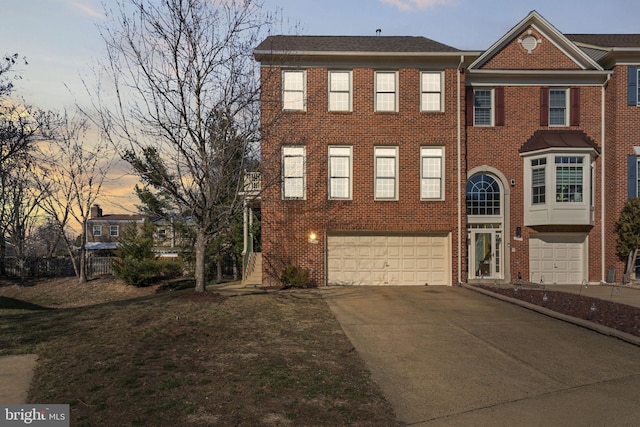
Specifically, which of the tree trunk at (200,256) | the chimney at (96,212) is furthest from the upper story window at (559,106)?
the chimney at (96,212)

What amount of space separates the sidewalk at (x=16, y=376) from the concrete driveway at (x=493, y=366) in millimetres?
4797

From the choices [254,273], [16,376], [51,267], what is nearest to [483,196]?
[254,273]

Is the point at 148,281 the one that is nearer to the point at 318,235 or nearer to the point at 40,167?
the point at 40,167

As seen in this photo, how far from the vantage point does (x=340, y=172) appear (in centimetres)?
1739

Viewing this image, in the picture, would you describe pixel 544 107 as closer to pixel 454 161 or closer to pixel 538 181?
pixel 538 181

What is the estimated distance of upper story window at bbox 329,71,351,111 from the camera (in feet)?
56.9

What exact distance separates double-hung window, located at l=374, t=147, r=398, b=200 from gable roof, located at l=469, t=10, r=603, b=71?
4.94 metres

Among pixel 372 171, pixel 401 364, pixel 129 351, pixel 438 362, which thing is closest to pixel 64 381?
pixel 129 351

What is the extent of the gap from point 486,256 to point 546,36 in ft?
30.9

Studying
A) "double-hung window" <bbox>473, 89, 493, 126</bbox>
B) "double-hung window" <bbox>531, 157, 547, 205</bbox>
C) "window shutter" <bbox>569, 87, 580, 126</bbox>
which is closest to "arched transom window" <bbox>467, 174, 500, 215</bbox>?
Answer: "double-hung window" <bbox>531, 157, 547, 205</bbox>

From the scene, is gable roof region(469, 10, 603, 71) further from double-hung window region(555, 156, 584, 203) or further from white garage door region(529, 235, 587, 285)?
white garage door region(529, 235, 587, 285)

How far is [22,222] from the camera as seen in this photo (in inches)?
1174

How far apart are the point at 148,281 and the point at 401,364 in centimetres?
1901

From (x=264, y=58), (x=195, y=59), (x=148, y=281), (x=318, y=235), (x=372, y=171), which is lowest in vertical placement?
(x=148, y=281)
